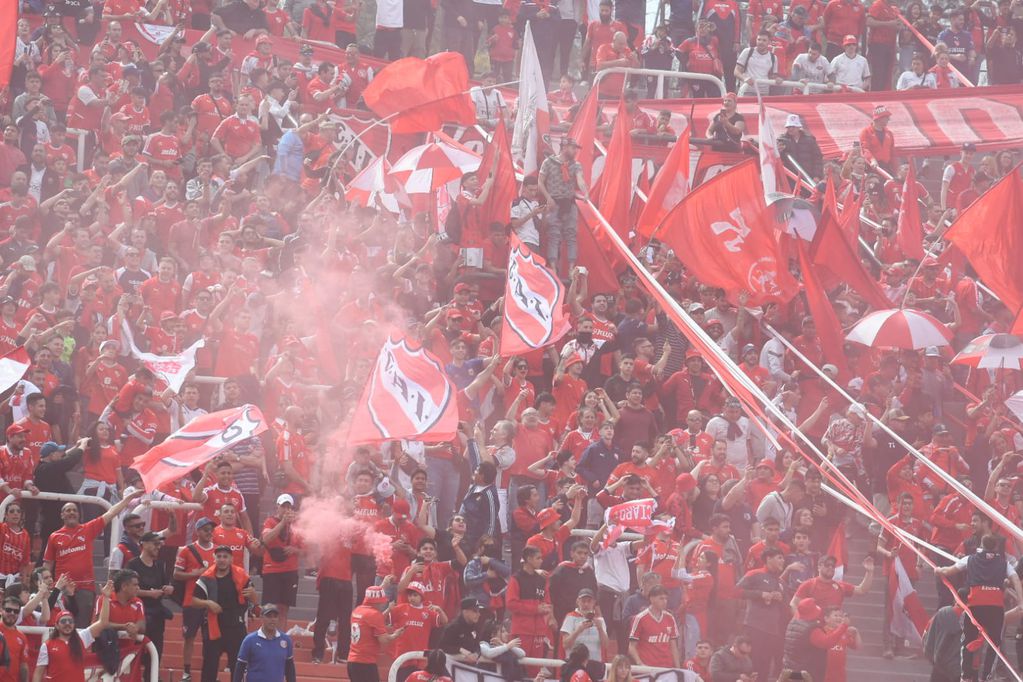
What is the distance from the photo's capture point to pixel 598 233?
838 inches

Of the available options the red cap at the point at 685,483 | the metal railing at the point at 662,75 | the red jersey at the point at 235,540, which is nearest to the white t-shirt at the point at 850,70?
the metal railing at the point at 662,75

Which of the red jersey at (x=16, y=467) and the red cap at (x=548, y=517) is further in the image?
the red jersey at (x=16, y=467)

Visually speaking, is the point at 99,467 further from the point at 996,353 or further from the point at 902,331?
the point at 996,353

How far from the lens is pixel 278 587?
15617 millimetres

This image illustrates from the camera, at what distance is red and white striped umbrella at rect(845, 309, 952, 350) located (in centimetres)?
1916

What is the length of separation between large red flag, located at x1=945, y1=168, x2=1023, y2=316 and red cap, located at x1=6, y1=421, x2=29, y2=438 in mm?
9168

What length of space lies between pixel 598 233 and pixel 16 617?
8.71 metres

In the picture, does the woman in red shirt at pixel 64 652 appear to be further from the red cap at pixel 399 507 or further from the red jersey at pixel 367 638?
the red cap at pixel 399 507

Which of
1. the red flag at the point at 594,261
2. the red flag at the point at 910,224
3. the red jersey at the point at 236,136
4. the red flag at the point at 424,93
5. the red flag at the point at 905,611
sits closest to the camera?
the red flag at the point at 905,611

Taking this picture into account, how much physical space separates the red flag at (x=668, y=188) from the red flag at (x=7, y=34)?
664cm

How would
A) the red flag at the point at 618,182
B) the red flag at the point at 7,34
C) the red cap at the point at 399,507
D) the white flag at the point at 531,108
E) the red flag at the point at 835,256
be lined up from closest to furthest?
the red cap at the point at 399,507 < the red flag at the point at 835,256 < the red flag at the point at 7,34 < the red flag at the point at 618,182 < the white flag at the point at 531,108

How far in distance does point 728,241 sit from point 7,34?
750 centimetres

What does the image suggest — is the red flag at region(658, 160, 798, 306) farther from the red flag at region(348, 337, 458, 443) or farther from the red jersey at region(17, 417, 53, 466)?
the red jersey at region(17, 417, 53, 466)

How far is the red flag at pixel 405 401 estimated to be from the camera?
604 inches
